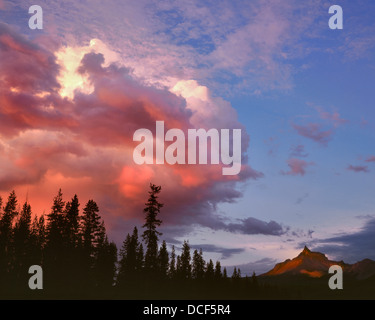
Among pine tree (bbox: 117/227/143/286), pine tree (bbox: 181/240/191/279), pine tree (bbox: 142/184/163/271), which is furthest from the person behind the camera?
pine tree (bbox: 181/240/191/279)

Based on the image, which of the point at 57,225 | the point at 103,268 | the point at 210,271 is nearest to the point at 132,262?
the point at 103,268

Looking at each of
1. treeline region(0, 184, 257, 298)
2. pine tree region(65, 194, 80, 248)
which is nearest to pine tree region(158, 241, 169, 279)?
treeline region(0, 184, 257, 298)

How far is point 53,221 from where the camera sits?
78.5 m

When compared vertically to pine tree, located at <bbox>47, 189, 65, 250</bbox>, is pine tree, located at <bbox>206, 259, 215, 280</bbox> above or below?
below

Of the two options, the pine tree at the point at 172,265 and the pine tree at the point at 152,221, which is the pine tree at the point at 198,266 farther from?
the pine tree at the point at 152,221

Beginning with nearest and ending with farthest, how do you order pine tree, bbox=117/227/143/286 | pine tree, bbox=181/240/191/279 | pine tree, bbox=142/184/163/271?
pine tree, bbox=142/184/163/271 → pine tree, bbox=117/227/143/286 → pine tree, bbox=181/240/191/279

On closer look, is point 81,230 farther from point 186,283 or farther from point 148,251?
point 186,283

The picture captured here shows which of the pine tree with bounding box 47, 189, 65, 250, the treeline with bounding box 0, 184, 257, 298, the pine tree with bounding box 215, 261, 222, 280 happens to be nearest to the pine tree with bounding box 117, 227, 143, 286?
the treeline with bounding box 0, 184, 257, 298

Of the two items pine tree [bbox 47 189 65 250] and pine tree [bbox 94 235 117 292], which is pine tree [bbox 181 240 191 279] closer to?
pine tree [bbox 94 235 117 292]

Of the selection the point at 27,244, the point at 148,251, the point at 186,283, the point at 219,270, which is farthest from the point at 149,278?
the point at 219,270

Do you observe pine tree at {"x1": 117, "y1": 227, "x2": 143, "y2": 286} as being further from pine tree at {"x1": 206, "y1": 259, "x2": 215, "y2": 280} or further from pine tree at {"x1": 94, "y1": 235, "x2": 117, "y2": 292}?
pine tree at {"x1": 206, "y1": 259, "x2": 215, "y2": 280}

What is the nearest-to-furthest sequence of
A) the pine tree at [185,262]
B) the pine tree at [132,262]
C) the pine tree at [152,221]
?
the pine tree at [152,221] → the pine tree at [132,262] → the pine tree at [185,262]

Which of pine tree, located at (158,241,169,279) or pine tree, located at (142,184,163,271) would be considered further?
pine tree, located at (158,241,169,279)

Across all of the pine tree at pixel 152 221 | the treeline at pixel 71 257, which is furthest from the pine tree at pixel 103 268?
the pine tree at pixel 152 221
